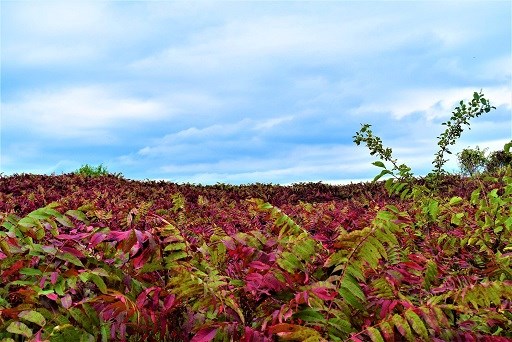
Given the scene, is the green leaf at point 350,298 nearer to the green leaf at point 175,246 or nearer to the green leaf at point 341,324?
the green leaf at point 341,324

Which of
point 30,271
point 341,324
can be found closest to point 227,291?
point 341,324

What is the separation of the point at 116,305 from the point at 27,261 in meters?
0.96

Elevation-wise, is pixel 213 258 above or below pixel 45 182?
below

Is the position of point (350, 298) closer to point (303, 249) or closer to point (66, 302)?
point (303, 249)

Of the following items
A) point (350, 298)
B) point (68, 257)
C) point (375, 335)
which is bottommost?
point (375, 335)

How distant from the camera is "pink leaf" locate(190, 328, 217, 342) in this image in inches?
98.7

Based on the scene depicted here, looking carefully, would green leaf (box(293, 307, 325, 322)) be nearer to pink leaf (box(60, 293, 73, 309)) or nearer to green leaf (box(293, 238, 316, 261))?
green leaf (box(293, 238, 316, 261))

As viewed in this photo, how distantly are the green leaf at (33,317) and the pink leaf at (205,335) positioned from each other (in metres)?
0.70

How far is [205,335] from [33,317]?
0.78m

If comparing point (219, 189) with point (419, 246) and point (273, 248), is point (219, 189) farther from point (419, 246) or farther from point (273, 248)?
→ point (273, 248)

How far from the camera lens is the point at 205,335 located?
2.54m

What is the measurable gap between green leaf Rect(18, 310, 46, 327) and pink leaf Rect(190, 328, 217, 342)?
0.70 m

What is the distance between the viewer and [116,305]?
106 inches

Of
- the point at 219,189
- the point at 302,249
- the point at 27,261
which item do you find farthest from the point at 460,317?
the point at 219,189
